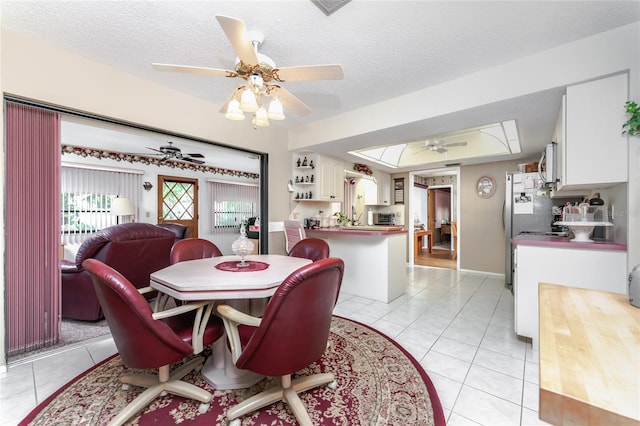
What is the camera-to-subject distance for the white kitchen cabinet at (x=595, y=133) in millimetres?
1872

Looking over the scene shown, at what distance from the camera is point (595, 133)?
1.93 meters

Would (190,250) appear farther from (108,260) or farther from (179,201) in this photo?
(179,201)

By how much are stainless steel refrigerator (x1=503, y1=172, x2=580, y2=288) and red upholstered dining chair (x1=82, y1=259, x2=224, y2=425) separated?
14.1ft

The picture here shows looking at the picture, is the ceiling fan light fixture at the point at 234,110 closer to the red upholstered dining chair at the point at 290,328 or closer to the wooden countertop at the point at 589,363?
the red upholstered dining chair at the point at 290,328

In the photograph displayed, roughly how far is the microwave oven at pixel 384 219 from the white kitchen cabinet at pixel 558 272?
377 centimetres

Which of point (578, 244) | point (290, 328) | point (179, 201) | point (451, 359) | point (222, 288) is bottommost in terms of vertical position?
point (451, 359)

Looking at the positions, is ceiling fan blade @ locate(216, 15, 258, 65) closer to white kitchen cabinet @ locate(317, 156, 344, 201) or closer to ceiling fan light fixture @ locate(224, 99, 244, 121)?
ceiling fan light fixture @ locate(224, 99, 244, 121)

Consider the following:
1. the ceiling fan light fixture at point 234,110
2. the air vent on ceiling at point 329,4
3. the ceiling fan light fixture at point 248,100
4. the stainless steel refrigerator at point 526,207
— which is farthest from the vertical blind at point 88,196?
the stainless steel refrigerator at point 526,207

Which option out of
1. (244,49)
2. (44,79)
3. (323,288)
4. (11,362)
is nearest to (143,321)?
(323,288)

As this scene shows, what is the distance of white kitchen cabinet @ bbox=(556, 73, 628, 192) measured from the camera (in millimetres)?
1872

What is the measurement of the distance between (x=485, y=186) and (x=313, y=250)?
4.04m

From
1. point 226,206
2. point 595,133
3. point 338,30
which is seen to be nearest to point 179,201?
point 226,206

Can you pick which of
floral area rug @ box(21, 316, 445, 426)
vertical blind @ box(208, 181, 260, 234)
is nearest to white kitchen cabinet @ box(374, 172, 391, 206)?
vertical blind @ box(208, 181, 260, 234)

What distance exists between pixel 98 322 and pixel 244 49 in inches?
120
